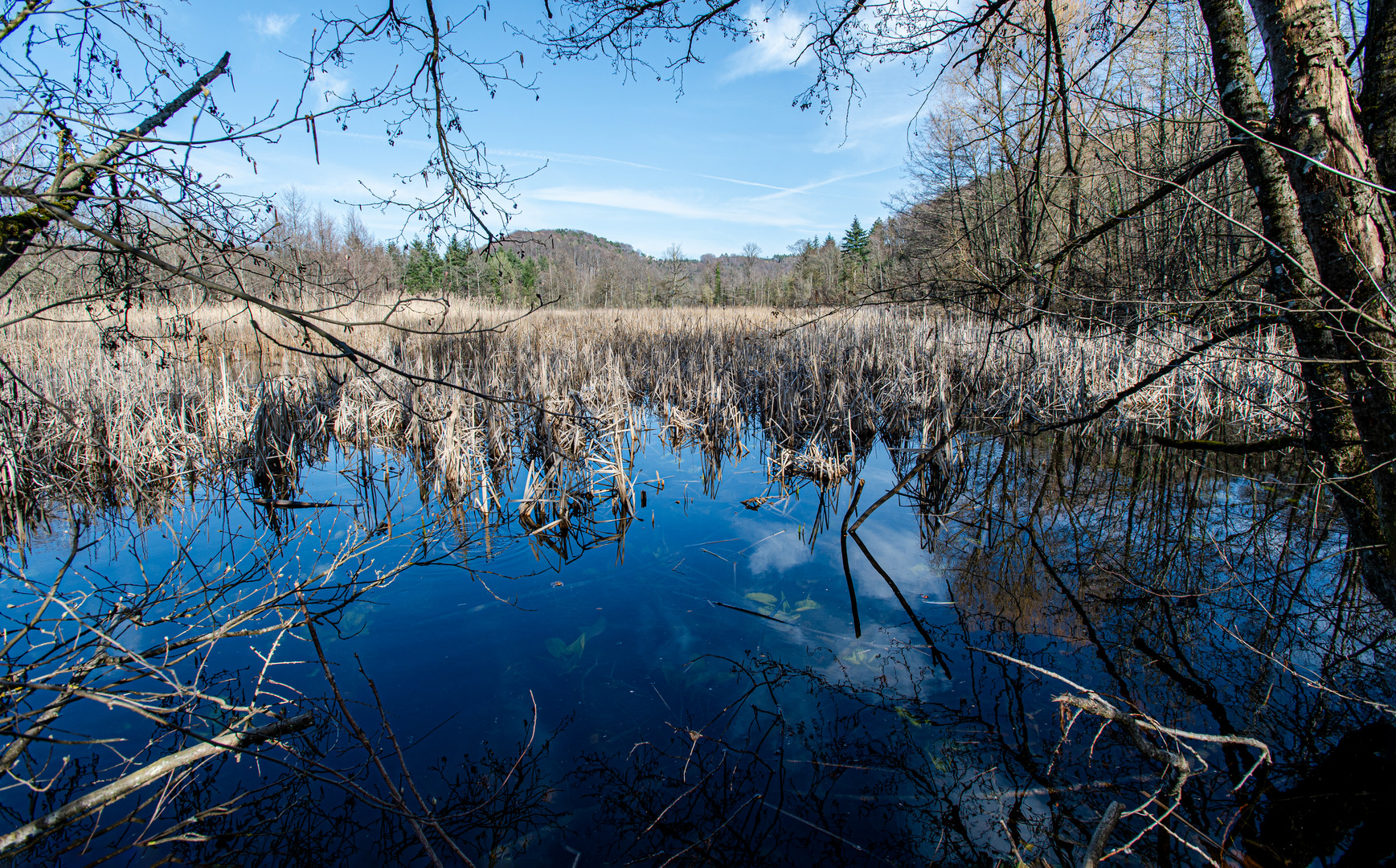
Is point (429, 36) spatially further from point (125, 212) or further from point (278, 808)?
point (278, 808)

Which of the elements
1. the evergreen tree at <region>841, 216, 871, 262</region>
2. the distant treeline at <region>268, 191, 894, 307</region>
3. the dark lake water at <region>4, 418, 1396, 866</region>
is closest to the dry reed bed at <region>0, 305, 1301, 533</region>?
the dark lake water at <region>4, 418, 1396, 866</region>

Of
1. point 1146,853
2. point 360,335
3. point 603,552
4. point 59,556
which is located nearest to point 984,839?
point 1146,853

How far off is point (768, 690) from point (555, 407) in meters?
3.87

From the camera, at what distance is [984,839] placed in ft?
5.95

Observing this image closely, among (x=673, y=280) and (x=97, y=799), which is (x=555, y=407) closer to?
(x=97, y=799)

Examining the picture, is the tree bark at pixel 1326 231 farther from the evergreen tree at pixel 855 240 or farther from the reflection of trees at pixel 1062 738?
the evergreen tree at pixel 855 240

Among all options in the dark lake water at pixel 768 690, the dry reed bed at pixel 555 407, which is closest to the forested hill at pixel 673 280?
the dry reed bed at pixel 555 407

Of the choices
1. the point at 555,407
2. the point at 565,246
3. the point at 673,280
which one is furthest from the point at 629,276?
the point at 555,407

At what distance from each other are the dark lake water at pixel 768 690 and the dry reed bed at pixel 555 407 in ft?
2.59

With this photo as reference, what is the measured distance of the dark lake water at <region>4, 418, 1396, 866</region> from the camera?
1.81 meters

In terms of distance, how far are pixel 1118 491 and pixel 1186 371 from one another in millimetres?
1827

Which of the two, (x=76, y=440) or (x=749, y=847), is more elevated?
(x=76, y=440)

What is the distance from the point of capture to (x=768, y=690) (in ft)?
8.46

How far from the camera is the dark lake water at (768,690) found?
5.95 feet
